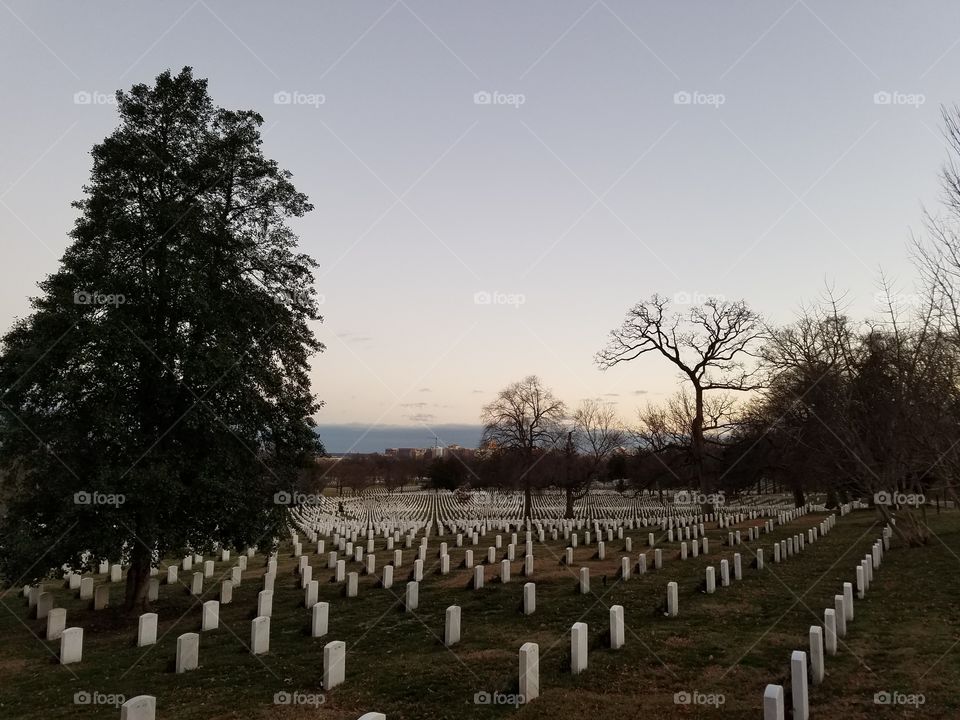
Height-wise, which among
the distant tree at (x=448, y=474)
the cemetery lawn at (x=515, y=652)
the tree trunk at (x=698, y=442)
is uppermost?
the tree trunk at (x=698, y=442)

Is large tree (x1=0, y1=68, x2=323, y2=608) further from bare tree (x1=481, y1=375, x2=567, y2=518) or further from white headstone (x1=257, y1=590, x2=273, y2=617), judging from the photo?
bare tree (x1=481, y1=375, x2=567, y2=518)

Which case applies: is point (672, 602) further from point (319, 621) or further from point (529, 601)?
point (319, 621)

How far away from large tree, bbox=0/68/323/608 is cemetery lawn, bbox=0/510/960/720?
2.21m

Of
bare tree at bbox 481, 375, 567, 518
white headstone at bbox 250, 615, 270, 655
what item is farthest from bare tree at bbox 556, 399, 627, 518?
white headstone at bbox 250, 615, 270, 655

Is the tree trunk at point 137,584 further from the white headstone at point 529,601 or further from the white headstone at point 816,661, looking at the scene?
the white headstone at point 816,661

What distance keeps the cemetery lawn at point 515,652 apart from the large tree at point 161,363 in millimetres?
2211

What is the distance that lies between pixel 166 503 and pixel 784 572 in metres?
15.8

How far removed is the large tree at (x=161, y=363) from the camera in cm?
1175

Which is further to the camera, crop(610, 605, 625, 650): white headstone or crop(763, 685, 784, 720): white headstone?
crop(610, 605, 625, 650): white headstone

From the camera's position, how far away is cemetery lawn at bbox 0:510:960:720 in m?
7.61

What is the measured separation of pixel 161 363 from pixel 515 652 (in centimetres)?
872

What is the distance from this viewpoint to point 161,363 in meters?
12.5

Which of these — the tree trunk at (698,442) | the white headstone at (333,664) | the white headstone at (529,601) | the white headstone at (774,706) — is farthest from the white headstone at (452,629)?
the tree trunk at (698,442)

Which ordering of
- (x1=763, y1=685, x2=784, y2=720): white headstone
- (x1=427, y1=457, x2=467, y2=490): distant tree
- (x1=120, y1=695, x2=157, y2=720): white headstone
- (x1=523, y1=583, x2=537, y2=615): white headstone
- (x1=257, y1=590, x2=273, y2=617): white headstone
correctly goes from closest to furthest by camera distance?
1. (x1=120, y1=695, x2=157, y2=720): white headstone
2. (x1=763, y1=685, x2=784, y2=720): white headstone
3. (x1=257, y1=590, x2=273, y2=617): white headstone
4. (x1=523, y1=583, x2=537, y2=615): white headstone
5. (x1=427, y1=457, x2=467, y2=490): distant tree
